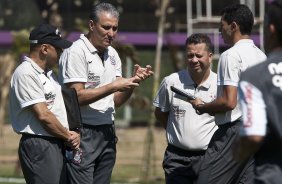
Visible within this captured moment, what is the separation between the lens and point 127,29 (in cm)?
2472

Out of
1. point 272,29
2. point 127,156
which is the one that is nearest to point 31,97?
point 272,29

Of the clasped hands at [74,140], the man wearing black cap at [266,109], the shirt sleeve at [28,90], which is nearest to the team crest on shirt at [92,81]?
the clasped hands at [74,140]

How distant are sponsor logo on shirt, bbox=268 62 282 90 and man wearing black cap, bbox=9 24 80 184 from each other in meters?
2.98

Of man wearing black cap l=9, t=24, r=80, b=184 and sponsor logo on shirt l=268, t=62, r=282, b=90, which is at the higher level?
sponsor logo on shirt l=268, t=62, r=282, b=90

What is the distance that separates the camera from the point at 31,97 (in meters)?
7.71

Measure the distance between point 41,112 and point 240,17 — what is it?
185 cm

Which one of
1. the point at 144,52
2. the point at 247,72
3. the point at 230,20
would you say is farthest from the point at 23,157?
the point at 144,52

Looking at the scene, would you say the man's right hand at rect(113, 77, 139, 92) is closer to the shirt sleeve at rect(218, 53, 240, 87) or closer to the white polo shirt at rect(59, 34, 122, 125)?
the white polo shirt at rect(59, 34, 122, 125)

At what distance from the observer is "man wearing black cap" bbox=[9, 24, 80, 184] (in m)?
7.76

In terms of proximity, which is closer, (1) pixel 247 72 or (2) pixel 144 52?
(1) pixel 247 72

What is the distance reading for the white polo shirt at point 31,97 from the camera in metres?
7.76

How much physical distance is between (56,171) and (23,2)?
17.1 metres

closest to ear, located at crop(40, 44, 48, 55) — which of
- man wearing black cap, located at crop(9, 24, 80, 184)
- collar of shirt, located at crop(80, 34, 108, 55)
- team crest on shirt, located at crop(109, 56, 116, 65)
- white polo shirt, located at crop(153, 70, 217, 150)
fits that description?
man wearing black cap, located at crop(9, 24, 80, 184)

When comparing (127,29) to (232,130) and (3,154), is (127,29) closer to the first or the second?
(3,154)
